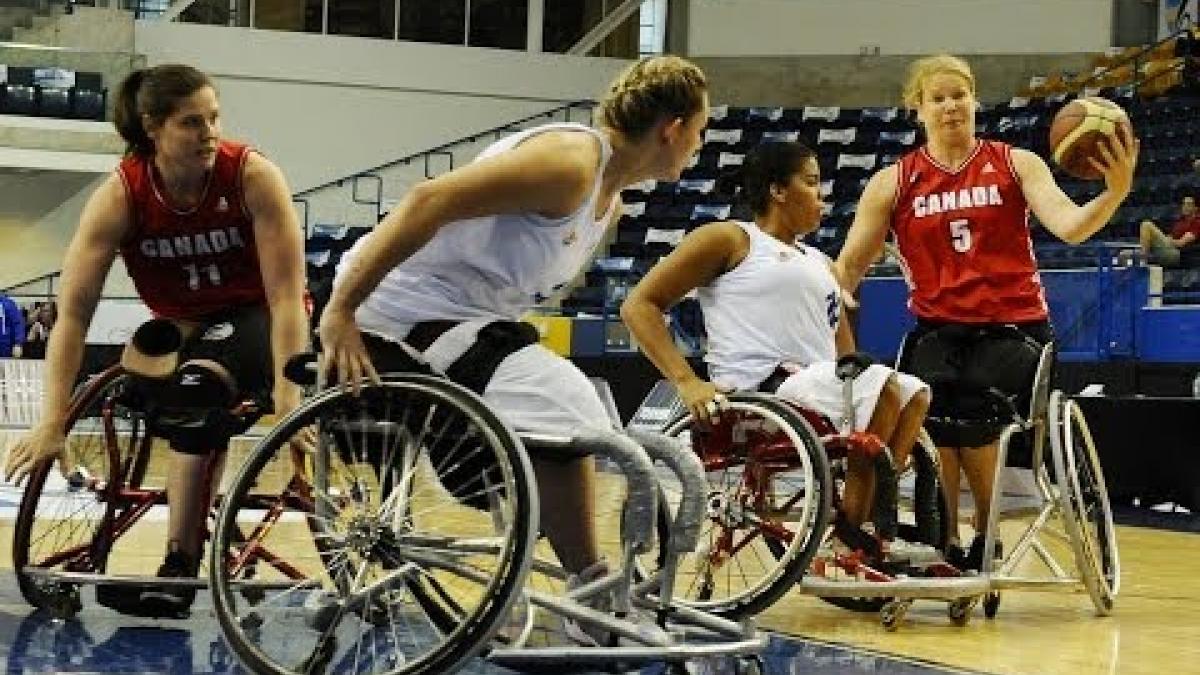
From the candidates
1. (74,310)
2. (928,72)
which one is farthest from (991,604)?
(74,310)

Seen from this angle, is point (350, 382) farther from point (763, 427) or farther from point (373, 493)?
point (763, 427)

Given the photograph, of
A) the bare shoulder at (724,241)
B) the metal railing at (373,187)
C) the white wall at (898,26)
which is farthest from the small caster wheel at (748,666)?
the white wall at (898,26)

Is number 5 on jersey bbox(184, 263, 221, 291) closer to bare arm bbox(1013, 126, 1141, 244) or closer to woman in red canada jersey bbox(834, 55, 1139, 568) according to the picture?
woman in red canada jersey bbox(834, 55, 1139, 568)

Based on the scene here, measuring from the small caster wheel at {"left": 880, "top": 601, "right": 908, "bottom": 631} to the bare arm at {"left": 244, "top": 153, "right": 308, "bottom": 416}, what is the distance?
149 centimetres

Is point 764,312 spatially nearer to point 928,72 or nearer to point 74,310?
point 928,72

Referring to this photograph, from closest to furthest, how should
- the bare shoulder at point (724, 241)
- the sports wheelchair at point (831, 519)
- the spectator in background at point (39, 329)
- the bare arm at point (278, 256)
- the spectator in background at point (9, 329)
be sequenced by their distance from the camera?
1. the bare arm at point (278, 256)
2. the sports wheelchair at point (831, 519)
3. the bare shoulder at point (724, 241)
4. the spectator in background at point (9, 329)
5. the spectator in background at point (39, 329)

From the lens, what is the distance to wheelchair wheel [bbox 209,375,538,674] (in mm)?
2676

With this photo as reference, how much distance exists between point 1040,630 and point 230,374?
1.94 metres

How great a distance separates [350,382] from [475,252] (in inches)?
12.6

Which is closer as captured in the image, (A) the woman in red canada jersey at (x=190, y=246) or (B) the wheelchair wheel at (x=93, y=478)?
(A) the woman in red canada jersey at (x=190, y=246)

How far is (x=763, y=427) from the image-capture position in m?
4.34

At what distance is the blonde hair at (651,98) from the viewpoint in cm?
312

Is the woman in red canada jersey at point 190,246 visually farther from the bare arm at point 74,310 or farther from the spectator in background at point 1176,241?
the spectator in background at point 1176,241

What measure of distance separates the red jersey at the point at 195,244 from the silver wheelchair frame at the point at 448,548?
1.11 meters
